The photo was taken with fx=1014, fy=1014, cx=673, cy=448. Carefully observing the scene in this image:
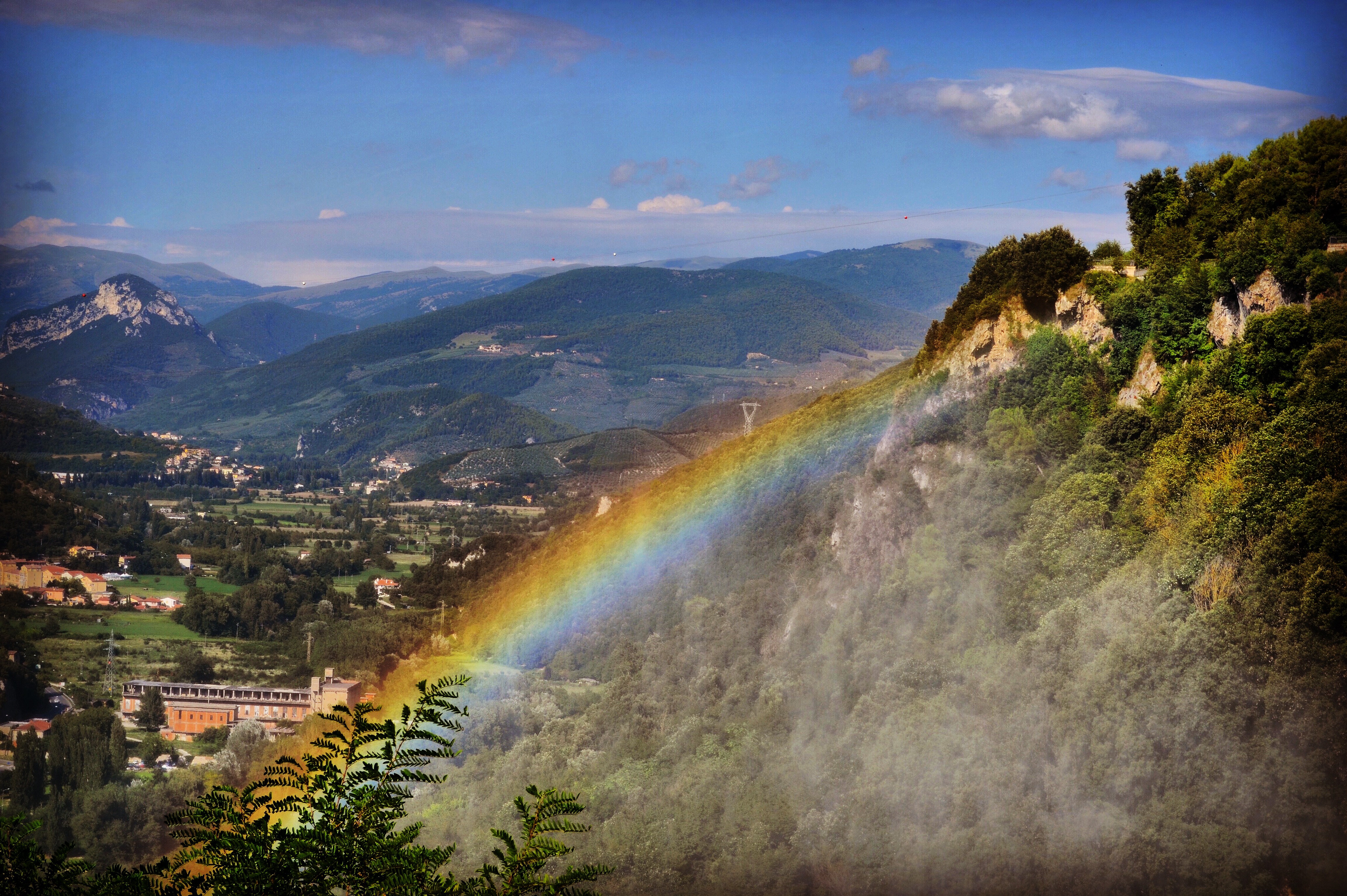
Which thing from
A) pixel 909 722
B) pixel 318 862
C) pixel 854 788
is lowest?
pixel 854 788

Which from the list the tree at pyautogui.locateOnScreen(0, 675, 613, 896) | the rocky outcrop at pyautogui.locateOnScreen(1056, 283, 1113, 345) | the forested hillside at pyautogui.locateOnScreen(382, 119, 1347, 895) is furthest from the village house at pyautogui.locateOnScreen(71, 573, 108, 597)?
the tree at pyautogui.locateOnScreen(0, 675, 613, 896)

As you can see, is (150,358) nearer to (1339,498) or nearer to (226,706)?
(226,706)

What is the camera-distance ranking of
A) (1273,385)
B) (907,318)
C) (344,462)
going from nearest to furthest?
(1273,385), (907,318), (344,462)

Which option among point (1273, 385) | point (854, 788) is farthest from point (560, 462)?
point (1273, 385)

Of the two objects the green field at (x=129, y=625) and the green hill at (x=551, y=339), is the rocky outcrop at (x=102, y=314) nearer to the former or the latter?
the green hill at (x=551, y=339)

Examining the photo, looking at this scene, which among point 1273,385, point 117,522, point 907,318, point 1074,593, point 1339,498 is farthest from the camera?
point 907,318

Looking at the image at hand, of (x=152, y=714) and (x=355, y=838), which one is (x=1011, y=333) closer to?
(x=355, y=838)

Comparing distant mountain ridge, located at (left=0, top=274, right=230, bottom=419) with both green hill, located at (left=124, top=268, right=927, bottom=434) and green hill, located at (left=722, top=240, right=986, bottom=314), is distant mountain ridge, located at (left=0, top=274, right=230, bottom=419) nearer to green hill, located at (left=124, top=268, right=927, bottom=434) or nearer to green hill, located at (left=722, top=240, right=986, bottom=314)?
green hill, located at (left=124, top=268, right=927, bottom=434)
